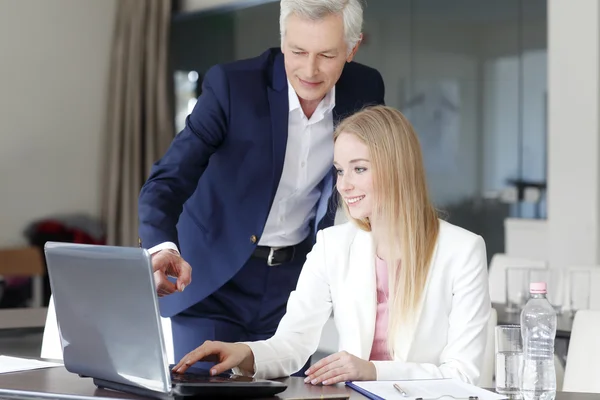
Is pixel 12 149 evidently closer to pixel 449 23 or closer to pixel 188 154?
pixel 449 23

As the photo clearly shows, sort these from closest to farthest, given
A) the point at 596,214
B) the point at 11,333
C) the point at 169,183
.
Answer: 1. the point at 169,183
2. the point at 11,333
3. the point at 596,214

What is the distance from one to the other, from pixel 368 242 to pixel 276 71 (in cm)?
58

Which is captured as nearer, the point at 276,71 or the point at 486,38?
the point at 276,71

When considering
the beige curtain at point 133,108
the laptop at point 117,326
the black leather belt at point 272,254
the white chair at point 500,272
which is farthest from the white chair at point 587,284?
the beige curtain at point 133,108

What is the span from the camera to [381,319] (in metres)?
2.13

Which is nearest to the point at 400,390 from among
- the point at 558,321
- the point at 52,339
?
the point at 52,339

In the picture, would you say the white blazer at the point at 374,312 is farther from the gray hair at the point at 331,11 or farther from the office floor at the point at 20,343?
the office floor at the point at 20,343

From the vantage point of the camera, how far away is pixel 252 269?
248 centimetres

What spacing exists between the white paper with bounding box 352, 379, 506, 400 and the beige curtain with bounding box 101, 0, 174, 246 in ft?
17.2

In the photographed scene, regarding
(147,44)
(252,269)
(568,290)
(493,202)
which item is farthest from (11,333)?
(147,44)

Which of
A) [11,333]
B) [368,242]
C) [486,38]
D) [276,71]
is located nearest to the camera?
[368,242]

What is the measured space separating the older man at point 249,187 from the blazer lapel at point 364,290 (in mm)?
348

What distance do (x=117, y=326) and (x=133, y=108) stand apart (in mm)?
5418

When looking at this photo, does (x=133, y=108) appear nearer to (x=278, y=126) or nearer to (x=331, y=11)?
(x=278, y=126)
